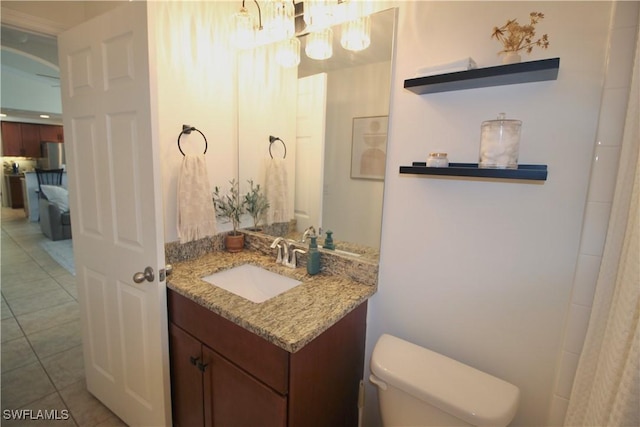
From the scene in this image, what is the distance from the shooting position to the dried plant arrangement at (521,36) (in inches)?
37.3

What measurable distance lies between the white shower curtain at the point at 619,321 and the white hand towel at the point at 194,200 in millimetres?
1626

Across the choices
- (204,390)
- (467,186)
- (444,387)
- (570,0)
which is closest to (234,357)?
(204,390)

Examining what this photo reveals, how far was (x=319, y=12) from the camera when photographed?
1.38 m

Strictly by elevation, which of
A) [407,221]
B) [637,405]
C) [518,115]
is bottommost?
[637,405]

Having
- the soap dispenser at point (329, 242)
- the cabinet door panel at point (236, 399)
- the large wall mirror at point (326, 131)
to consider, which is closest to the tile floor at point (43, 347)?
the cabinet door panel at point (236, 399)

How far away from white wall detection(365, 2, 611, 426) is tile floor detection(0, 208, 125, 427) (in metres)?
1.81

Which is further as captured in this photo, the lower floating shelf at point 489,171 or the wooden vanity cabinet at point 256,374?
the wooden vanity cabinet at point 256,374

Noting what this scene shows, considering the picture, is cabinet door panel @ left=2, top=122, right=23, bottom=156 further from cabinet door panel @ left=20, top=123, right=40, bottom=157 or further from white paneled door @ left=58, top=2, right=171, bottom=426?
white paneled door @ left=58, top=2, right=171, bottom=426

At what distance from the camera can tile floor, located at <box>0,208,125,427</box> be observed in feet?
5.56

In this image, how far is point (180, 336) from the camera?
135 cm

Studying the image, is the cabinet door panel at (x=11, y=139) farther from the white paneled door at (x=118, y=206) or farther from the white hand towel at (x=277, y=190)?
the white hand towel at (x=277, y=190)

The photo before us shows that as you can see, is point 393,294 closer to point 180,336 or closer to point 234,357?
point 234,357

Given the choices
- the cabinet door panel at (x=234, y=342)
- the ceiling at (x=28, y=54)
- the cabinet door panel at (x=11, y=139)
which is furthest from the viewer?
the cabinet door panel at (x=11, y=139)

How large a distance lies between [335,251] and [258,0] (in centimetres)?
134
